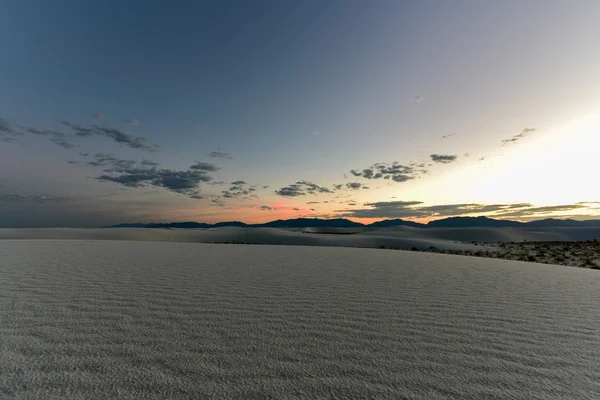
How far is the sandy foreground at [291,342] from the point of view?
268 centimetres

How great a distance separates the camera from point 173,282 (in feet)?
23.7

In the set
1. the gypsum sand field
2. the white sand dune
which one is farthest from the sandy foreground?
the white sand dune

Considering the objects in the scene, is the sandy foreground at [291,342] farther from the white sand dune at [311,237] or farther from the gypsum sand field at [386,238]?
the white sand dune at [311,237]

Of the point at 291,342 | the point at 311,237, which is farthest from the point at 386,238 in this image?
the point at 291,342

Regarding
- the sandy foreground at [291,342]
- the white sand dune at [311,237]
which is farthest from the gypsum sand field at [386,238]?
the sandy foreground at [291,342]

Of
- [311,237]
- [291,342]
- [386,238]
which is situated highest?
[311,237]

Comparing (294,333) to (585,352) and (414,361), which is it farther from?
(585,352)

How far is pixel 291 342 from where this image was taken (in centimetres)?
362

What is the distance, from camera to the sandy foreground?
2680 mm

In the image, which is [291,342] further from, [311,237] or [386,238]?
[311,237]

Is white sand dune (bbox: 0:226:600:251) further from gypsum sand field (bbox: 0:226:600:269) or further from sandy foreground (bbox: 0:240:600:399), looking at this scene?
sandy foreground (bbox: 0:240:600:399)

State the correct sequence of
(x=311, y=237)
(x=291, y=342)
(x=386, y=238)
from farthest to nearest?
(x=311, y=237) < (x=386, y=238) < (x=291, y=342)

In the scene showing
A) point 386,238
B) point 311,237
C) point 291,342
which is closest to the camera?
point 291,342

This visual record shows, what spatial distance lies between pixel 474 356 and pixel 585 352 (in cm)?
146
